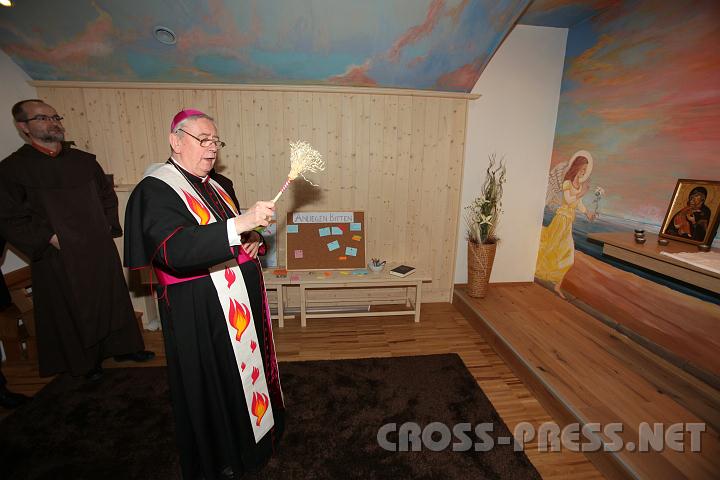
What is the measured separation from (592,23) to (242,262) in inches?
155

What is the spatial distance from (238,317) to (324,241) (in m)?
1.99

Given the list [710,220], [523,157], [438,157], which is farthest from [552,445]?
[523,157]

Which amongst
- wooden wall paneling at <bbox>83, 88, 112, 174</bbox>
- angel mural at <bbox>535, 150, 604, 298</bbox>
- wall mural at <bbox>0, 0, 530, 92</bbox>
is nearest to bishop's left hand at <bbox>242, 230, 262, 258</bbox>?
wall mural at <bbox>0, 0, 530, 92</bbox>

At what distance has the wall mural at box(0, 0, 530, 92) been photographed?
2.49 meters

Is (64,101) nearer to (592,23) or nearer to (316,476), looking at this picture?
(316,476)

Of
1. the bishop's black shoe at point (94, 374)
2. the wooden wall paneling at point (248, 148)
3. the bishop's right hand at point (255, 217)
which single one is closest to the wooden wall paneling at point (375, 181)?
the wooden wall paneling at point (248, 148)

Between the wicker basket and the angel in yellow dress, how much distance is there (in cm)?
75

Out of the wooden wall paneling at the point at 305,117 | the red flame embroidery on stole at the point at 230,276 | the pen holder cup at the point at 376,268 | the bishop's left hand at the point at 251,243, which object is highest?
the wooden wall paneling at the point at 305,117

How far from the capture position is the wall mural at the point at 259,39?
2490 mm

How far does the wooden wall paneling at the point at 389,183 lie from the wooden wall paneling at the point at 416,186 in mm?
143

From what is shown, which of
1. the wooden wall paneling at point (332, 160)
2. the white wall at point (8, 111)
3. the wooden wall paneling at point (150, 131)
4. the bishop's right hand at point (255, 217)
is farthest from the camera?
the wooden wall paneling at point (332, 160)

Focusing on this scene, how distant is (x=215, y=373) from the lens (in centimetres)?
163

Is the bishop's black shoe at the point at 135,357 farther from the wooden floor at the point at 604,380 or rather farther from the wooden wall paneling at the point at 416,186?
the wooden floor at the point at 604,380

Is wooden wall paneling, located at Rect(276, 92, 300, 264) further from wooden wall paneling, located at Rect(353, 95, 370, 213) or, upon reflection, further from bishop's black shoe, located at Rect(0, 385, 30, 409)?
bishop's black shoe, located at Rect(0, 385, 30, 409)
